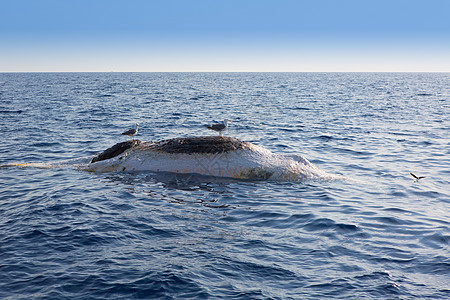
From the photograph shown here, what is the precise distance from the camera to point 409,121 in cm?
3016

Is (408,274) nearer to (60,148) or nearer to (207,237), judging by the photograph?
(207,237)

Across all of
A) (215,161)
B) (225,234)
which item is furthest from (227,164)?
(225,234)

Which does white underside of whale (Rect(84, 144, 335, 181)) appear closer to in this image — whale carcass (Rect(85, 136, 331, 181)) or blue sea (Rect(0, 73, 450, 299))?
whale carcass (Rect(85, 136, 331, 181))

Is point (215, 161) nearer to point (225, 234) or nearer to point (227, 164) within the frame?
point (227, 164)

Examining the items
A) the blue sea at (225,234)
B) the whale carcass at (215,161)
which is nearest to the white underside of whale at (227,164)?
the whale carcass at (215,161)

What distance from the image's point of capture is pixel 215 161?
38.9ft

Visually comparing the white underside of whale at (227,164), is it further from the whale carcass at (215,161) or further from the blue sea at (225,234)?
the blue sea at (225,234)

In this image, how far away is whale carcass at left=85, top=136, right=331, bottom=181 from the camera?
11836 millimetres

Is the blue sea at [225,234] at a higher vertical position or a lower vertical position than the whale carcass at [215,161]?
lower

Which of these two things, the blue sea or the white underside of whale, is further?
the white underside of whale

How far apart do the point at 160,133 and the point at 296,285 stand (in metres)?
17.9

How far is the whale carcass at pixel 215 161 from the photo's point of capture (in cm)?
1184

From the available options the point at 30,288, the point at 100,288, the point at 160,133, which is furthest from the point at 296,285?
the point at 160,133

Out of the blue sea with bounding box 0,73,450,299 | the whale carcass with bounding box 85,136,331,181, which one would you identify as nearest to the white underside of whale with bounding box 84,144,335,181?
the whale carcass with bounding box 85,136,331,181
